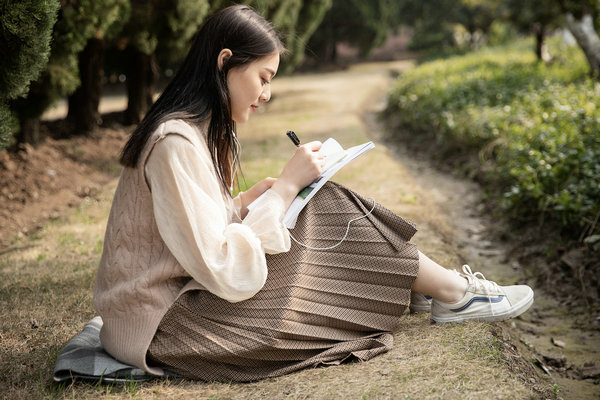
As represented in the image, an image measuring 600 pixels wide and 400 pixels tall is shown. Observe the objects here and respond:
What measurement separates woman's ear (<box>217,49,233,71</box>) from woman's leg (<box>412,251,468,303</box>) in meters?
1.07

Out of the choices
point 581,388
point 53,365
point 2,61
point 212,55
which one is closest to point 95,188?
point 2,61

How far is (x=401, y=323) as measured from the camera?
9.10ft

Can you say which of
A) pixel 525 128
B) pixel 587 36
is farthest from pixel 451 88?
pixel 525 128

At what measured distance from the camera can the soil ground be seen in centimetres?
223

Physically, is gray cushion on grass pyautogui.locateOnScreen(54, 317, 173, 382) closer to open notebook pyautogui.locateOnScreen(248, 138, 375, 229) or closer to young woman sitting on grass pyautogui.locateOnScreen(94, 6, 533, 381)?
young woman sitting on grass pyautogui.locateOnScreen(94, 6, 533, 381)

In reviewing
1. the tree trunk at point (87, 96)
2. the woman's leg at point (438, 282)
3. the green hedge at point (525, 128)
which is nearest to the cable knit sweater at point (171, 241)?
the woman's leg at point (438, 282)

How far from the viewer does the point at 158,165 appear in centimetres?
209

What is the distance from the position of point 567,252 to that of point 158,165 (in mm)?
2924

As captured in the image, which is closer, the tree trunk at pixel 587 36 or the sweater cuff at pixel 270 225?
the sweater cuff at pixel 270 225

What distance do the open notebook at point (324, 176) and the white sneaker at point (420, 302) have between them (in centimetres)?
78

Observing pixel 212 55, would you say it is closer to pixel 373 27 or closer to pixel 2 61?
pixel 2 61

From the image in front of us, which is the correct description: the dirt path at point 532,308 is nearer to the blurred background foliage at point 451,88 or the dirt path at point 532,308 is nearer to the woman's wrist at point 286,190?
the blurred background foliage at point 451,88

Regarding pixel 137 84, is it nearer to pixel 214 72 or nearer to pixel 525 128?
pixel 525 128

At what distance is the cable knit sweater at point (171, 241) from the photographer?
207 cm
